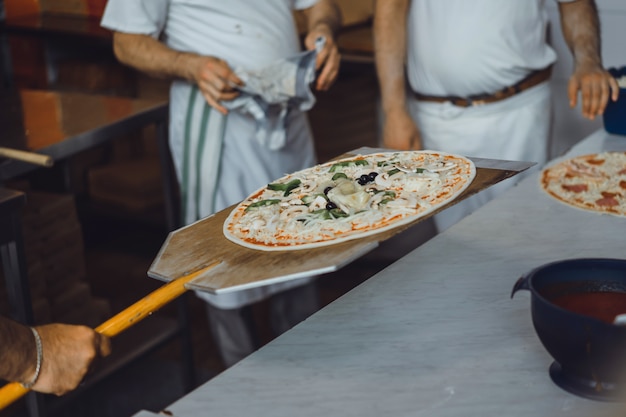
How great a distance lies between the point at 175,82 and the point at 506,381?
1.62 m

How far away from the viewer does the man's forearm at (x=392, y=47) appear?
2.62 m

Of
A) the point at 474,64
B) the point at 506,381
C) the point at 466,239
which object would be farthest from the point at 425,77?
the point at 506,381

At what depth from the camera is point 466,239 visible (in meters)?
1.90

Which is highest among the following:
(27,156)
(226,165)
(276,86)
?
(276,86)

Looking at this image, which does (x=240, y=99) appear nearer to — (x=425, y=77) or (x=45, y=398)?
(x=425, y=77)

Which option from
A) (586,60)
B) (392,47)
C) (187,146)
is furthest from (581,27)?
(187,146)

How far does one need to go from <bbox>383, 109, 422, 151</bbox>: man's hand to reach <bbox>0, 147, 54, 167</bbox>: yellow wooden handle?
933 mm

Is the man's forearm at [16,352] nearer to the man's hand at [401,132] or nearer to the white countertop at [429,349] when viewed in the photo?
the white countertop at [429,349]

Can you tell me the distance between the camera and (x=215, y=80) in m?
2.37

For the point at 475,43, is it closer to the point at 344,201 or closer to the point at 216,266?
the point at 344,201

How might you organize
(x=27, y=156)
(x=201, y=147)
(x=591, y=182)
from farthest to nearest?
1. (x=201, y=147)
2. (x=27, y=156)
3. (x=591, y=182)

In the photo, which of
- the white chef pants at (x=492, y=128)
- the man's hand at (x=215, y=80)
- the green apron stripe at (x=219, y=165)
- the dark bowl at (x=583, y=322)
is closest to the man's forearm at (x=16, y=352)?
the dark bowl at (x=583, y=322)

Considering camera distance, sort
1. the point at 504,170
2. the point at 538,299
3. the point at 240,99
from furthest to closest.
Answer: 1. the point at 240,99
2. the point at 504,170
3. the point at 538,299

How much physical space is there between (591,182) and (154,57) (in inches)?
47.6
